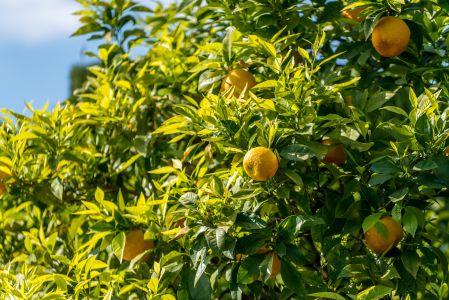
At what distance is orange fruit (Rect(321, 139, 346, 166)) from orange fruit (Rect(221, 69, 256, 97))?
26 cm

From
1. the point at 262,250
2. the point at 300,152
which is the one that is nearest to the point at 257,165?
the point at 300,152

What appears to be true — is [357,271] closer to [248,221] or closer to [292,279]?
[292,279]

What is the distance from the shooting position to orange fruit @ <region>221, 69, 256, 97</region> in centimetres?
214

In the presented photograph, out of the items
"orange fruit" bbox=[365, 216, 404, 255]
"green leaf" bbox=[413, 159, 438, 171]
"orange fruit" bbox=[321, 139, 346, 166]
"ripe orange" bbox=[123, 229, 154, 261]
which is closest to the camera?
"green leaf" bbox=[413, 159, 438, 171]

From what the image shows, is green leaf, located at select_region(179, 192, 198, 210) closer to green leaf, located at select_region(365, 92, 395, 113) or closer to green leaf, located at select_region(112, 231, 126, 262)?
green leaf, located at select_region(112, 231, 126, 262)

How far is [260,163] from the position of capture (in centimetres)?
177

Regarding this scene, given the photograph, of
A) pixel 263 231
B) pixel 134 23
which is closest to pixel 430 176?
pixel 263 231

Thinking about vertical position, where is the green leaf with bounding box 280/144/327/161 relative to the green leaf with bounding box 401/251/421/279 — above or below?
above

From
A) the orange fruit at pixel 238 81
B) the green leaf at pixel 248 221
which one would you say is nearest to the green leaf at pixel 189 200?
the green leaf at pixel 248 221

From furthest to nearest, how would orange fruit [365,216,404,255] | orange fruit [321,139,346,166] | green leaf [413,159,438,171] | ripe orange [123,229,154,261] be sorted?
ripe orange [123,229,154,261], orange fruit [321,139,346,166], orange fruit [365,216,404,255], green leaf [413,159,438,171]

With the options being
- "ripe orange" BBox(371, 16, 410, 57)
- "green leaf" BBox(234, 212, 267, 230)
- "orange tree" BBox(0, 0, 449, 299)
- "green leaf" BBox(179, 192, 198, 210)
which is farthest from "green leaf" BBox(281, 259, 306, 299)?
"ripe orange" BBox(371, 16, 410, 57)

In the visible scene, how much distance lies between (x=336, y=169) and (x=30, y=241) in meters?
1.03

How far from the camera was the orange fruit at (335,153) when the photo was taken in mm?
2025

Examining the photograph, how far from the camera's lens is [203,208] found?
188 centimetres
